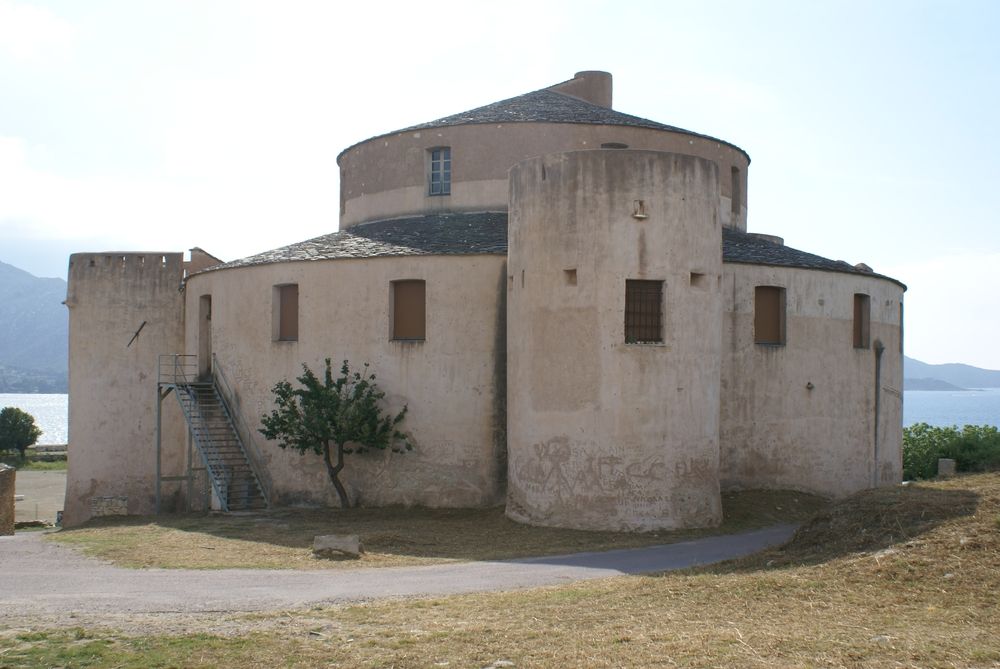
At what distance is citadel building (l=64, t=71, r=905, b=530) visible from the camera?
21.5 meters

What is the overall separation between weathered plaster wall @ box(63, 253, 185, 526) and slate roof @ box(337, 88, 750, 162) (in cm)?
744

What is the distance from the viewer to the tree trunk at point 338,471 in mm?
25000

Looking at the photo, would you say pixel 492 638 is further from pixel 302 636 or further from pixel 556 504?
pixel 556 504

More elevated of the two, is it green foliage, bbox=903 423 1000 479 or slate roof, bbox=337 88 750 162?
slate roof, bbox=337 88 750 162

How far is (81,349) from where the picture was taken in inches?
1302

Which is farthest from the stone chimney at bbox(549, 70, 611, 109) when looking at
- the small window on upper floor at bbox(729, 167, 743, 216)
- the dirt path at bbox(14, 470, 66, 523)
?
the dirt path at bbox(14, 470, 66, 523)

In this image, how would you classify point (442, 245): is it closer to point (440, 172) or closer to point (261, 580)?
point (440, 172)

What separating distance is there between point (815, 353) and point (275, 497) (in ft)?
47.0

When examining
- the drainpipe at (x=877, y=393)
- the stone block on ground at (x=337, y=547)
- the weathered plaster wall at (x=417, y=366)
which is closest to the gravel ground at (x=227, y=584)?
the stone block on ground at (x=337, y=547)

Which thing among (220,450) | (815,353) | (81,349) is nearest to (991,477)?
(815,353)

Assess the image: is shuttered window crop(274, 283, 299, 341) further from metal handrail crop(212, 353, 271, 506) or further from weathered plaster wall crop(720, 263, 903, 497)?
weathered plaster wall crop(720, 263, 903, 497)

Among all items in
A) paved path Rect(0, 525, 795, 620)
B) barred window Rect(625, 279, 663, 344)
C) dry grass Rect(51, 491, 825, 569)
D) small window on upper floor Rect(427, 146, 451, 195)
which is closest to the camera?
paved path Rect(0, 525, 795, 620)

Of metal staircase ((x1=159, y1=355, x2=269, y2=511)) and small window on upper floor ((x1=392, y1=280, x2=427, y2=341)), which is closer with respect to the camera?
small window on upper floor ((x1=392, y1=280, x2=427, y2=341))

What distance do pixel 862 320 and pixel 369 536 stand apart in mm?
15749
